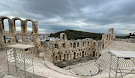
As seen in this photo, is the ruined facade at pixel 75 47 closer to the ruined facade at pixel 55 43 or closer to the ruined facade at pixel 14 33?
the ruined facade at pixel 55 43

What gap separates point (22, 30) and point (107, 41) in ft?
85.1

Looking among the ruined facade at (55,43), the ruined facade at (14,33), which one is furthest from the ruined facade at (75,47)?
the ruined facade at (14,33)

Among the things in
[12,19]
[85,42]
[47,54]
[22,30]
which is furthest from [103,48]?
[12,19]

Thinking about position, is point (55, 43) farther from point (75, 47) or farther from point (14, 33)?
point (14, 33)

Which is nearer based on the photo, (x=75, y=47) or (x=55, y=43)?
(x=55, y=43)

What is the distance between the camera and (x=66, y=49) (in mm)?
21312

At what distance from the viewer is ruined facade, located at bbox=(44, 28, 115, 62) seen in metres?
19.8

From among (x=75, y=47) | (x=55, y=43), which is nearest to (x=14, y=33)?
(x=55, y=43)

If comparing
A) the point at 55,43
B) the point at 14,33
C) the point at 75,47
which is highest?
the point at 14,33

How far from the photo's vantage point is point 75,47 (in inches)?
914

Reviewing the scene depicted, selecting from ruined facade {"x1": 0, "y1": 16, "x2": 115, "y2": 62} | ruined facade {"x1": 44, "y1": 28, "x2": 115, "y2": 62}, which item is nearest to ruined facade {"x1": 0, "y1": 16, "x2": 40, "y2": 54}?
ruined facade {"x1": 0, "y1": 16, "x2": 115, "y2": 62}

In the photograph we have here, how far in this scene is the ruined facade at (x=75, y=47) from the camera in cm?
1975

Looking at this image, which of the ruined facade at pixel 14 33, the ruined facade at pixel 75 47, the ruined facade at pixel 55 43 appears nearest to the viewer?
the ruined facade at pixel 14 33

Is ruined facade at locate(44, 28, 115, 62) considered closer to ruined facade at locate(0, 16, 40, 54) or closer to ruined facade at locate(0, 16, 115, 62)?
ruined facade at locate(0, 16, 115, 62)
